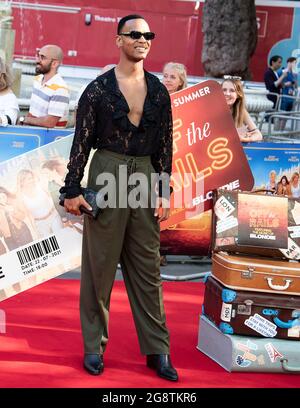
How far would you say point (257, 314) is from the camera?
6191mm

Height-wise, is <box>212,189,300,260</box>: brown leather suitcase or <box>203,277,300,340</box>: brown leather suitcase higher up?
<box>212,189,300,260</box>: brown leather suitcase

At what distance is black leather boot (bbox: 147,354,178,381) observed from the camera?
580cm

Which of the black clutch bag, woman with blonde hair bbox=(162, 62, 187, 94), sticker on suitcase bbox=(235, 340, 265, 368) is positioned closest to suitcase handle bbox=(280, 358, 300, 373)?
sticker on suitcase bbox=(235, 340, 265, 368)

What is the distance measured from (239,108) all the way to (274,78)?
12.8 metres

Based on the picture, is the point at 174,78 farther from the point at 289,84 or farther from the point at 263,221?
the point at 289,84

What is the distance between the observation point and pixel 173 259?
9797mm

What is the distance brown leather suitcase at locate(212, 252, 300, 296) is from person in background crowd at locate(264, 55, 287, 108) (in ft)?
47.6

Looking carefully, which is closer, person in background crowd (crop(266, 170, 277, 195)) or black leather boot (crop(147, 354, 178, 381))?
black leather boot (crop(147, 354, 178, 381))

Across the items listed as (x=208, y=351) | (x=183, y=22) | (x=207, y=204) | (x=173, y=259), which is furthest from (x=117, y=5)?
(x=208, y=351)

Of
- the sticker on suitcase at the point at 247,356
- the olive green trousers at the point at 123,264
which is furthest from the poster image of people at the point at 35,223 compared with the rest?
the sticker on suitcase at the point at 247,356

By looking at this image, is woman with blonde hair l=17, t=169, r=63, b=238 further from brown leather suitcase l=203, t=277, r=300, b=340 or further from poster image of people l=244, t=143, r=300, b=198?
poster image of people l=244, t=143, r=300, b=198

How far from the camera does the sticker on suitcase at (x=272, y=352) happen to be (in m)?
6.12

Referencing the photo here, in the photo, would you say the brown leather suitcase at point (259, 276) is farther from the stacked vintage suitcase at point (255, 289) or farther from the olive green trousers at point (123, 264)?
the olive green trousers at point (123, 264)

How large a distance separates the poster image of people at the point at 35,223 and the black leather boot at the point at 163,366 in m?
1.68
